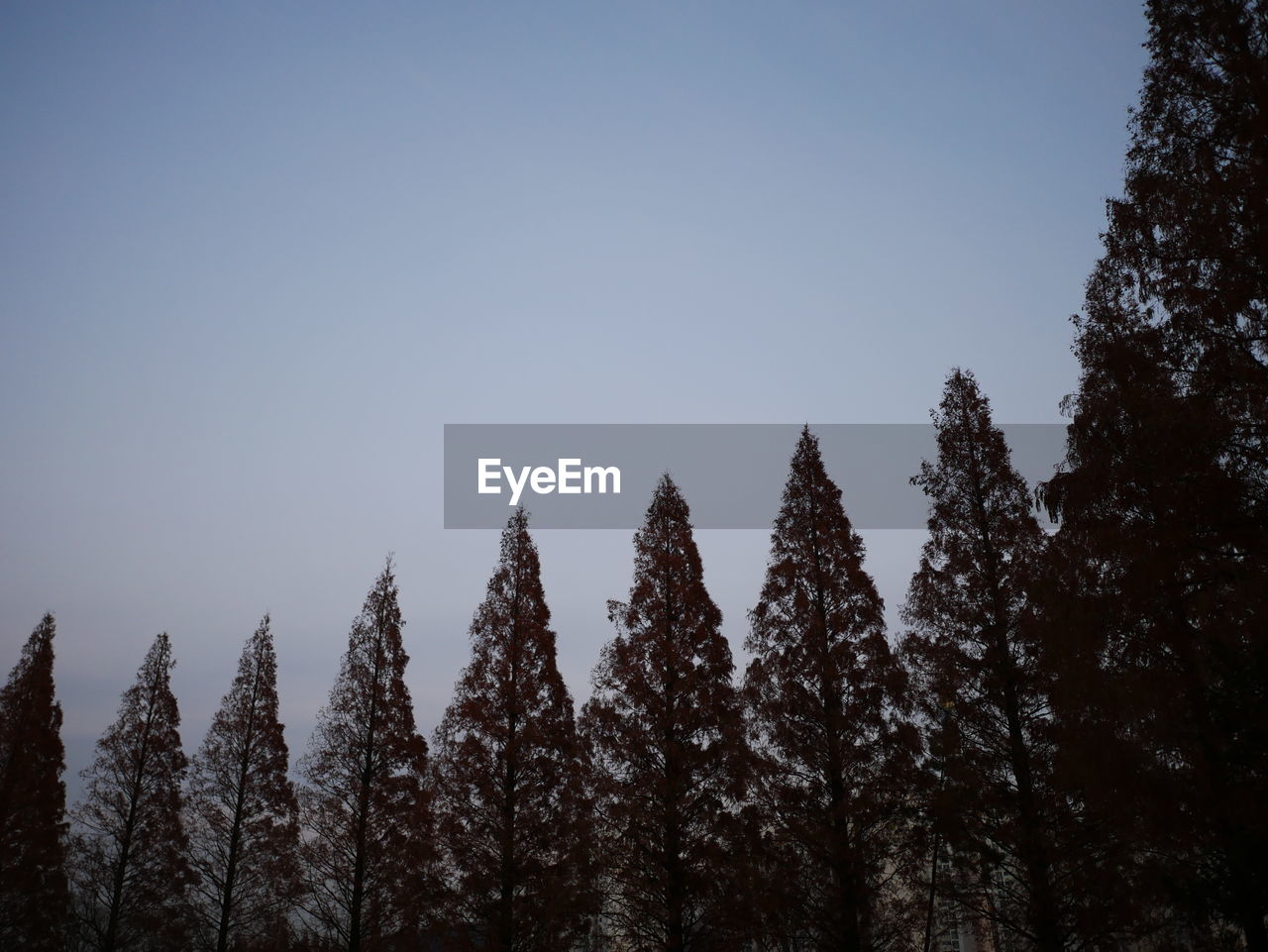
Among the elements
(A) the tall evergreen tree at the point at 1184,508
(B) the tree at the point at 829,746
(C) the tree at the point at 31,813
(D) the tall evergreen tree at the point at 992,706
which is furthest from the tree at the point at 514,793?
(C) the tree at the point at 31,813

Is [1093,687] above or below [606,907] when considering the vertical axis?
above

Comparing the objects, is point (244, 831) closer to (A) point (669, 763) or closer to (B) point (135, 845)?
(B) point (135, 845)

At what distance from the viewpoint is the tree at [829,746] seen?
62.2 ft

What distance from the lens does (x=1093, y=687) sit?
1165cm

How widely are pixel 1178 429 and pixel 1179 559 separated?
1.72 meters

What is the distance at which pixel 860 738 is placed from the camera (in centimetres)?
1991

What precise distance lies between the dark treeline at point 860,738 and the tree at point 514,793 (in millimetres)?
74

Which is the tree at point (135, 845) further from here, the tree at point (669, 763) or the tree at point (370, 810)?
the tree at point (669, 763)

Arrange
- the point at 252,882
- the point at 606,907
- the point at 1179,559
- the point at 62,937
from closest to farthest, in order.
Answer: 1. the point at 1179,559
2. the point at 606,907
3. the point at 252,882
4. the point at 62,937

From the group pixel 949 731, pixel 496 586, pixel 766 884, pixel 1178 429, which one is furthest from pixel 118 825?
pixel 1178 429

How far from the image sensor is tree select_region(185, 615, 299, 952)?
25.8m

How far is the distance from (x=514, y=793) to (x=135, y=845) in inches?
539

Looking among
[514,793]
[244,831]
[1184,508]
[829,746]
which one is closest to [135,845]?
[244,831]

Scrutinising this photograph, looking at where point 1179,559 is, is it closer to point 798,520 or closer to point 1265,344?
point 1265,344
